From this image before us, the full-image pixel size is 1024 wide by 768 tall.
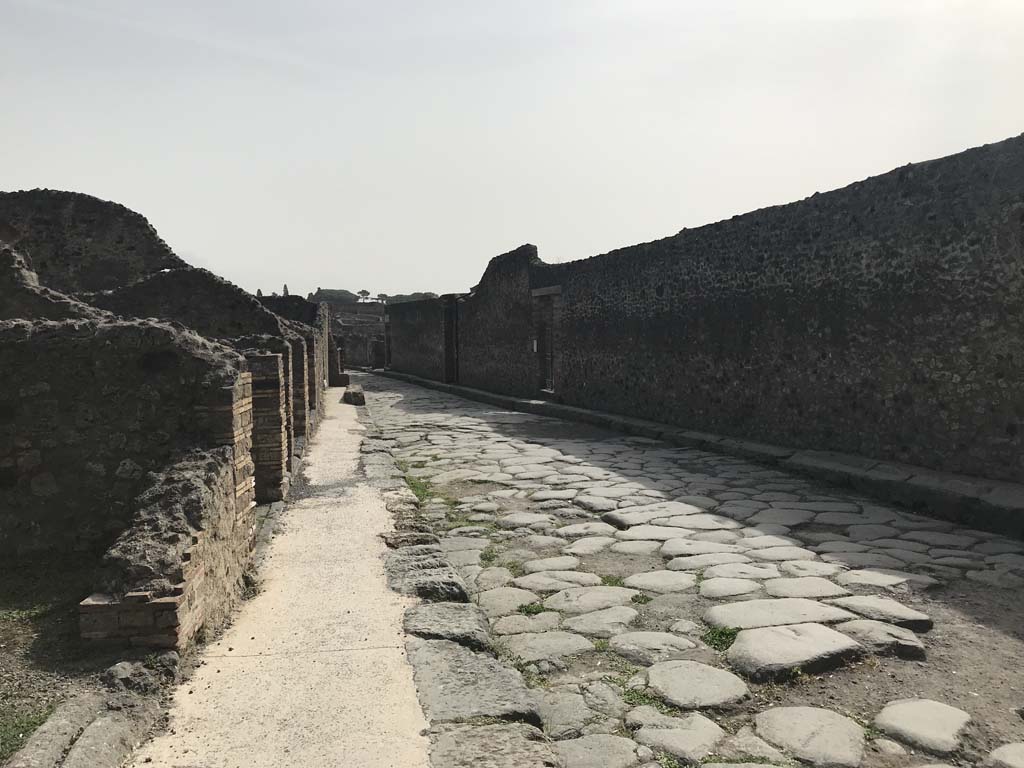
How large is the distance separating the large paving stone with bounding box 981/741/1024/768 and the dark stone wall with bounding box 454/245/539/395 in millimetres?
11630

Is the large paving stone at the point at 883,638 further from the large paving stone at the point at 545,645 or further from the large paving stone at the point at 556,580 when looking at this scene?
the large paving stone at the point at 556,580

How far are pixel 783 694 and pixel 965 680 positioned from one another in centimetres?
64

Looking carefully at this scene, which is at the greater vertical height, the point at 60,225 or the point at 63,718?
the point at 60,225

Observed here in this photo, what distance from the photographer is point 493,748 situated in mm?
2074

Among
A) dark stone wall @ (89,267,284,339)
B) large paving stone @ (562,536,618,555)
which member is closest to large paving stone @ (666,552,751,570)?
large paving stone @ (562,536,618,555)

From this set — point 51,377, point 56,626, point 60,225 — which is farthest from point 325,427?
point 56,626

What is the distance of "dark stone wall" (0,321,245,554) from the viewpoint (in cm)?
333

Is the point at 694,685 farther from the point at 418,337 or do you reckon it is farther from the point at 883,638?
the point at 418,337

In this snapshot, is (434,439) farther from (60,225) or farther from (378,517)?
(60,225)

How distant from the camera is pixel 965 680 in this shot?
250 centimetres

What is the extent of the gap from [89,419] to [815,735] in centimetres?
324

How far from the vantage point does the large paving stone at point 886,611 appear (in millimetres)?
2979

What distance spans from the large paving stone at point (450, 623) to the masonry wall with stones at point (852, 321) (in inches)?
157

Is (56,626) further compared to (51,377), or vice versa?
(51,377)
